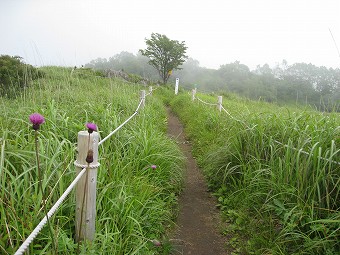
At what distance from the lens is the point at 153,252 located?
188cm

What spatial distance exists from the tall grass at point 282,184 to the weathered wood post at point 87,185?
4.50ft

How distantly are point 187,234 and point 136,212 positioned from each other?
64 centimetres

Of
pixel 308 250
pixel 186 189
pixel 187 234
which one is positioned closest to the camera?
pixel 308 250

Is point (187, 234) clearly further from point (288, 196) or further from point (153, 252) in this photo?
point (288, 196)

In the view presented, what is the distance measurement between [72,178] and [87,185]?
0.52 metres

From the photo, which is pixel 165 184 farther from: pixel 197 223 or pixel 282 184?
pixel 282 184

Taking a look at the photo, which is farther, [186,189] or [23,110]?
[186,189]

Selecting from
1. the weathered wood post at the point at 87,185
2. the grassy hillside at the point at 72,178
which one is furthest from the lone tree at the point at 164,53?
the weathered wood post at the point at 87,185

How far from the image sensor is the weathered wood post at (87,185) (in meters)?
1.31

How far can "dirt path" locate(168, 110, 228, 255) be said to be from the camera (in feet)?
7.45

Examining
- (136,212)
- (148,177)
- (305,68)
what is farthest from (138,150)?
(305,68)

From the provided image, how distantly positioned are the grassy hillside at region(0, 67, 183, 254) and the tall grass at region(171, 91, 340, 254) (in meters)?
0.69

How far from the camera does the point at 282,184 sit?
90.0 inches

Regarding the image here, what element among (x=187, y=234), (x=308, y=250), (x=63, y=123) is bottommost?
(x=187, y=234)
